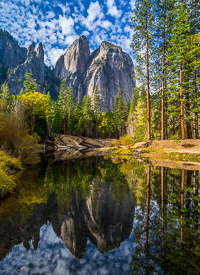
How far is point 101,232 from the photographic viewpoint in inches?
127

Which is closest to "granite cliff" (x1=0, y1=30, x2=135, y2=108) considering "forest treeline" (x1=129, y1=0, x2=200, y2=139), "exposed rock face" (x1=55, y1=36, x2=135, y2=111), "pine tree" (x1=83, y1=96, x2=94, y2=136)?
"exposed rock face" (x1=55, y1=36, x2=135, y2=111)

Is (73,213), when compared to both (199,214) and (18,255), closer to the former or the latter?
(18,255)

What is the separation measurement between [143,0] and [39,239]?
995 inches

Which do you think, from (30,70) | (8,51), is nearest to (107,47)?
(30,70)

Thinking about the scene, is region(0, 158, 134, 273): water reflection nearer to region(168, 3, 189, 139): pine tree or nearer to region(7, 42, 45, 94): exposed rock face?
region(168, 3, 189, 139): pine tree

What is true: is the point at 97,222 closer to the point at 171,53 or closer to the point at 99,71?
the point at 171,53

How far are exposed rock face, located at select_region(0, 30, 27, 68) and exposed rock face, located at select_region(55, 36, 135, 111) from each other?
1740 inches

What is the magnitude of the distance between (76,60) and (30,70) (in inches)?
1683

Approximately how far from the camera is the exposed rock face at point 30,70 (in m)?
123

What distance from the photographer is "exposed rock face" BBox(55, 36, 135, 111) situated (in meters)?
124

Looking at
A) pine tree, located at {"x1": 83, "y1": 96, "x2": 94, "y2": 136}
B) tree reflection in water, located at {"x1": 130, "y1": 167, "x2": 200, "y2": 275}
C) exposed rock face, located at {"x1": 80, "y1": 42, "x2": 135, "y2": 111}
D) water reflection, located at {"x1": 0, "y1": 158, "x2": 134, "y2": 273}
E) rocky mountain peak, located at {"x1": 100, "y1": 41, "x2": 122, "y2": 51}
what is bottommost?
water reflection, located at {"x1": 0, "y1": 158, "x2": 134, "y2": 273}

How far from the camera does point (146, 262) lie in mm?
2264

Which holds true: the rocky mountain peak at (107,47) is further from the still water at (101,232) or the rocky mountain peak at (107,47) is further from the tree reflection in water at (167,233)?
the tree reflection in water at (167,233)

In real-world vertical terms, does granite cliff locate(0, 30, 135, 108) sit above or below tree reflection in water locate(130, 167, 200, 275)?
above
